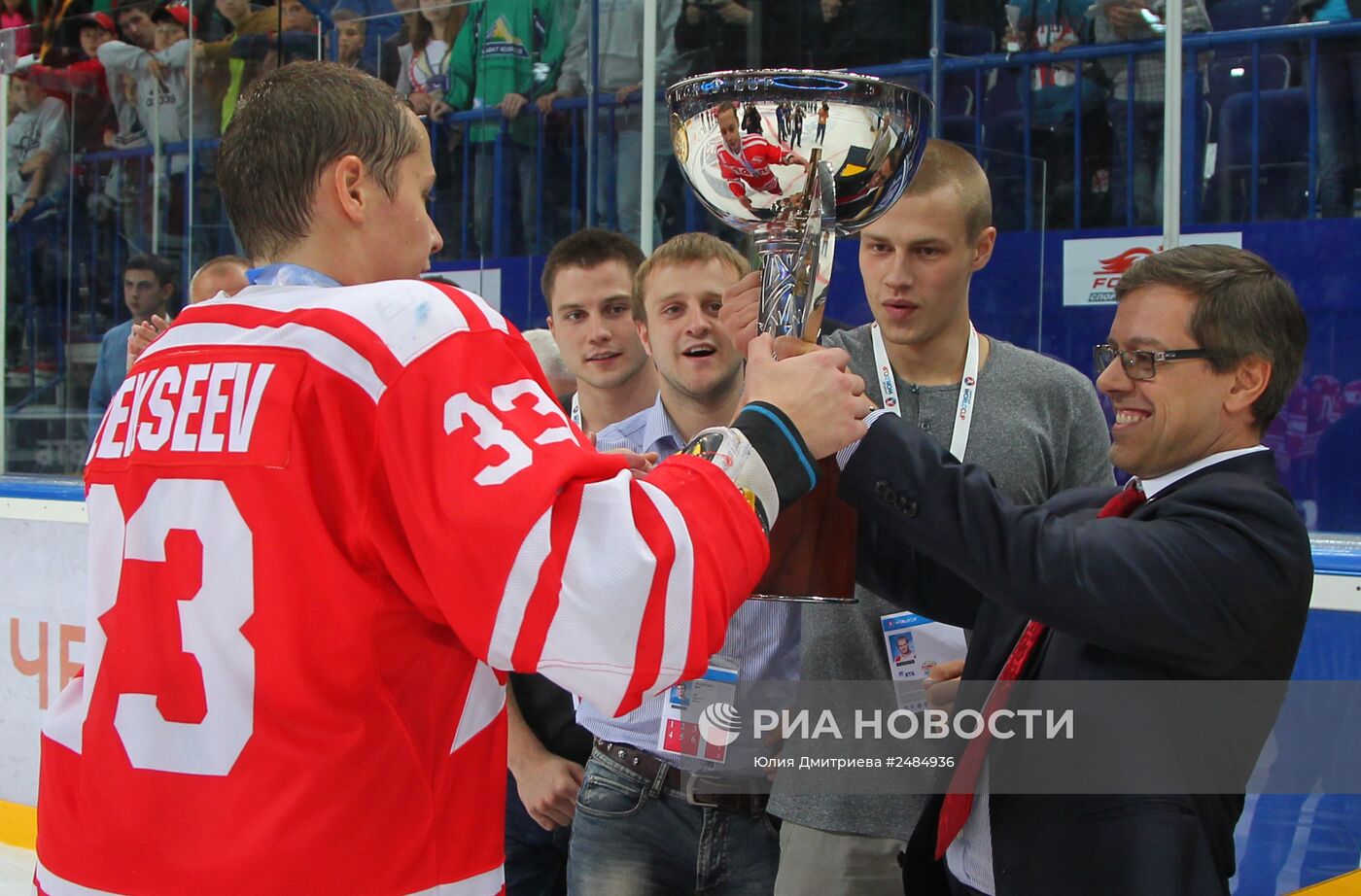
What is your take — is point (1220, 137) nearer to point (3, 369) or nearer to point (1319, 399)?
point (1319, 399)

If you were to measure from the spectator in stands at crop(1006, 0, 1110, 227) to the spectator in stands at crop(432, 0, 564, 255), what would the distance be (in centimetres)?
154

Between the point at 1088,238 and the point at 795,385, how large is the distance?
2.83 meters

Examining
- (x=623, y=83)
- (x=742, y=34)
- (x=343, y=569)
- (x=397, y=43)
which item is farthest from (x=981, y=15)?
(x=343, y=569)

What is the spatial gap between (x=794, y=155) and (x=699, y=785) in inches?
36.3

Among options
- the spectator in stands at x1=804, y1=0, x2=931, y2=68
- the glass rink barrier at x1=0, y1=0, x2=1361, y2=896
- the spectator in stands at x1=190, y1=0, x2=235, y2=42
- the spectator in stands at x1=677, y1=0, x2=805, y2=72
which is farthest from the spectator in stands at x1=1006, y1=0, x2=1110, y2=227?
the spectator in stands at x1=190, y1=0, x2=235, y2=42

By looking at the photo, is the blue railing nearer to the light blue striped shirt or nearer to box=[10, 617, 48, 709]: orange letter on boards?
box=[10, 617, 48, 709]: orange letter on boards

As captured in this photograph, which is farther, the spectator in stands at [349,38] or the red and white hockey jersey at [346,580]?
the spectator in stands at [349,38]

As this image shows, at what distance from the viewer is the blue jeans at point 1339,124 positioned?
366 centimetres

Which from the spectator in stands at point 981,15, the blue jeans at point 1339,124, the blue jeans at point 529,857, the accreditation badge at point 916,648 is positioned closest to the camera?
the accreditation badge at point 916,648

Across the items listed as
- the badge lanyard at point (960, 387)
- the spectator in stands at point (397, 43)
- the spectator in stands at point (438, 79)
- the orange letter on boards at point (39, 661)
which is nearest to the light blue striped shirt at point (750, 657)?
the badge lanyard at point (960, 387)

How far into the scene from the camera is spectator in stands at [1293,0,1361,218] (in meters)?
3.67

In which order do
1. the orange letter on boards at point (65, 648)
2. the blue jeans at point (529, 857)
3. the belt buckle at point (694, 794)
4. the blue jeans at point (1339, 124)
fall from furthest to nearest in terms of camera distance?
1. the orange letter on boards at point (65, 648)
2. the blue jeans at point (1339, 124)
3. the blue jeans at point (529, 857)
4. the belt buckle at point (694, 794)

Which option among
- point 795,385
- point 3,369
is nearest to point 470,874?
point 795,385

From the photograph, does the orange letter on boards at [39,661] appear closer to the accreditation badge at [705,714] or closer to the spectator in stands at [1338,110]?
the accreditation badge at [705,714]
